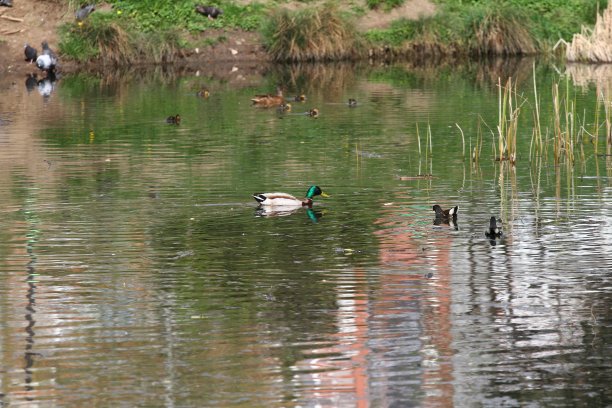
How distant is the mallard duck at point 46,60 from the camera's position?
45.8m

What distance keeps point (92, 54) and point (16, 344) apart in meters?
36.6

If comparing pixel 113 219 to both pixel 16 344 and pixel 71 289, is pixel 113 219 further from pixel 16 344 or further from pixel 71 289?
pixel 16 344

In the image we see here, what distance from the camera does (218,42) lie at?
4991 cm

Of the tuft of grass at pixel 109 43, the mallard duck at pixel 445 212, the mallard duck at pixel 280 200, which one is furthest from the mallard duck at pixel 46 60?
the mallard duck at pixel 445 212

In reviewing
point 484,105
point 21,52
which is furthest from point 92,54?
point 484,105

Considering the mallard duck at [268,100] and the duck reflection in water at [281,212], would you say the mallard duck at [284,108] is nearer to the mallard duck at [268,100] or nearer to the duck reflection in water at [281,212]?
the mallard duck at [268,100]

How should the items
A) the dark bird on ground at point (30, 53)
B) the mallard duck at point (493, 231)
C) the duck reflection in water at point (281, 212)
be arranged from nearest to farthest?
the mallard duck at point (493, 231) → the duck reflection in water at point (281, 212) → the dark bird on ground at point (30, 53)

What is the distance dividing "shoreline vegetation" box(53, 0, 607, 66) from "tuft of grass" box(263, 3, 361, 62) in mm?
32

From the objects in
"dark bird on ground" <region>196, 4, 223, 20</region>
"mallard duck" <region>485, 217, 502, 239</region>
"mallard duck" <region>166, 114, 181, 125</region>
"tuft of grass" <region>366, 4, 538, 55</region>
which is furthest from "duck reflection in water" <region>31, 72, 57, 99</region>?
"mallard duck" <region>485, 217, 502, 239</region>

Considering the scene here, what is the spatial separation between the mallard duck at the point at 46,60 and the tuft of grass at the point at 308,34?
7.10m

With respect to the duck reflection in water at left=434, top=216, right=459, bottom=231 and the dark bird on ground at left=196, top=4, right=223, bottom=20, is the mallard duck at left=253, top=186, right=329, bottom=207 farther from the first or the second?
the dark bird on ground at left=196, top=4, right=223, bottom=20

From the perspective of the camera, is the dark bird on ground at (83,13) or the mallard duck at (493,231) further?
the dark bird on ground at (83,13)

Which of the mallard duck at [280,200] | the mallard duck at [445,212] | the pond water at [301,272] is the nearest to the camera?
the pond water at [301,272]

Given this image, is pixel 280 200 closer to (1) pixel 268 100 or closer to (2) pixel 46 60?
(1) pixel 268 100
